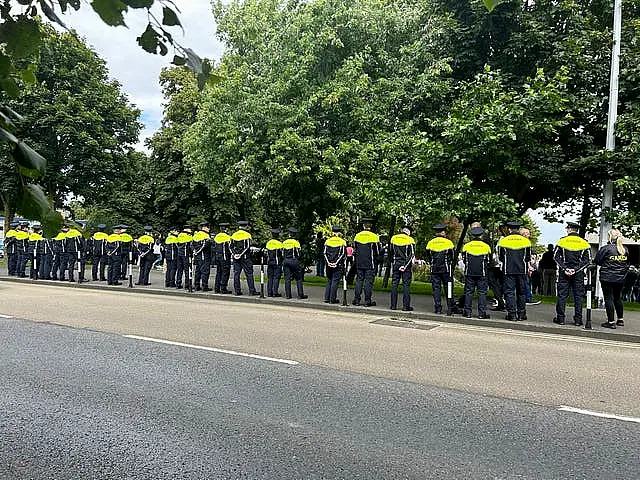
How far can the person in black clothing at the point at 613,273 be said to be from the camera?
11398 mm

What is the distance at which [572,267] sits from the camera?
38.3 feet

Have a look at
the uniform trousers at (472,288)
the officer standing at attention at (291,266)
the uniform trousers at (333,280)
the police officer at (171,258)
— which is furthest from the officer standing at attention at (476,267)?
the police officer at (171,258)

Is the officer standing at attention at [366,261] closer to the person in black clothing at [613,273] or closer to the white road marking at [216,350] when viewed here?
the person in black clothing at [613,273]

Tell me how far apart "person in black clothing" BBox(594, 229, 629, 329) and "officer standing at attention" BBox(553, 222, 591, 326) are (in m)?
0.33

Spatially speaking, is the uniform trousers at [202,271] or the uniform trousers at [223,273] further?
the uniform trousers at [202,271]

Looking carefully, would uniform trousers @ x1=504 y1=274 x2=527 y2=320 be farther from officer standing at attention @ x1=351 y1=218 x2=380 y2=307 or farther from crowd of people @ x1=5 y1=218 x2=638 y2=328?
officer standing at attention @ x1=351 y1=218 x2=380 y2=307

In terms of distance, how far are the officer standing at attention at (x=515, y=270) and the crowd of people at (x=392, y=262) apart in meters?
0.02

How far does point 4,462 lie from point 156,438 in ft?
3.54

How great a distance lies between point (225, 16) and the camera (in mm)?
20453

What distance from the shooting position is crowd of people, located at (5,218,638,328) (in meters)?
11.7

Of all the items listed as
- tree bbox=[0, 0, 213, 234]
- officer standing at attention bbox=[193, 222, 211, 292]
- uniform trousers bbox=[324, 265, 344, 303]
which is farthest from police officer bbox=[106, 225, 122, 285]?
tree bbox=[0, 0, 213, 234]

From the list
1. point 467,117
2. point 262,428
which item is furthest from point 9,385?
point 467,117

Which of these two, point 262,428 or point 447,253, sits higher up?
point 447,253

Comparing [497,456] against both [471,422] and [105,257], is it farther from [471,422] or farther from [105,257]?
[105,257]
